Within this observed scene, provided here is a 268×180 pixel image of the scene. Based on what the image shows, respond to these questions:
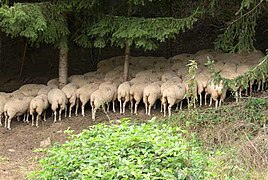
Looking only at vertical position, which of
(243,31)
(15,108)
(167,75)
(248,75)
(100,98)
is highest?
(243,31)

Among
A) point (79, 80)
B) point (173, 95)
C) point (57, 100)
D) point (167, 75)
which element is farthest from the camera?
point (79, 80)

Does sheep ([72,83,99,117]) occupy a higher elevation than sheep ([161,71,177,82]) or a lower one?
lower

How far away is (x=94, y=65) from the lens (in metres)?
12.8

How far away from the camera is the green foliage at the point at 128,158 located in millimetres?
4156

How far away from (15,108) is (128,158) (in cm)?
507

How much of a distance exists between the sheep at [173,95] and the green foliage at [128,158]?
3.93m

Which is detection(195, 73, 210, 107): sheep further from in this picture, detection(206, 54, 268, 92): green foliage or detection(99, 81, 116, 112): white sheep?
detection(99, 81, 116, 112): white sheep

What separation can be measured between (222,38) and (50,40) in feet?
11.7

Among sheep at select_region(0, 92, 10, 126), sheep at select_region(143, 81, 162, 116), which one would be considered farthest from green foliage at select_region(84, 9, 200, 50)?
sheep at select_region(0, 92, 10, 126)

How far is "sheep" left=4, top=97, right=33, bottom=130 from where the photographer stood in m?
8.79

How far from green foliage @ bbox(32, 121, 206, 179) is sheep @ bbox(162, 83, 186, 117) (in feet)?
12.9

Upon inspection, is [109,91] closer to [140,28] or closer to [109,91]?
[109,91]

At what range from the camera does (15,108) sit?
28.9ft

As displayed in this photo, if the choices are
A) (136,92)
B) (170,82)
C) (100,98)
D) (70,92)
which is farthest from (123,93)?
(70,92)
